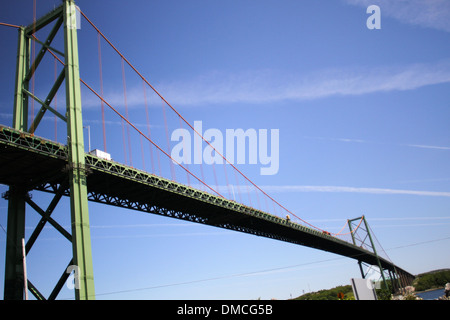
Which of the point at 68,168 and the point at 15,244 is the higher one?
the point at 68,168

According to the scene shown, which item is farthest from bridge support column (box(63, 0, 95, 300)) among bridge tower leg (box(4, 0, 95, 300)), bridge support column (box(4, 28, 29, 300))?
bridge support column (box(4, 28, 29, 300))

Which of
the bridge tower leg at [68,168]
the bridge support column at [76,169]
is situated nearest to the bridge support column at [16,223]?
the bridge tower leg at [68,168]

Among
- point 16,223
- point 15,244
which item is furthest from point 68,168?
point 15,244

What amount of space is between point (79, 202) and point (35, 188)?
6.02 m

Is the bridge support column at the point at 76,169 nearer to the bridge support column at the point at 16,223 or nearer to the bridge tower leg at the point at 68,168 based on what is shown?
the bridge tower leg at the point at 68,168

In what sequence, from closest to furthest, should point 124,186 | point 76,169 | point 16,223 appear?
point 76,169
point 16,223
point 124,186

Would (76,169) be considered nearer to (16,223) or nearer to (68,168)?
(68,168)

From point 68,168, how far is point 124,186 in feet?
26.7

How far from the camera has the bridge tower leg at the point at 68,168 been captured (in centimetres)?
2194

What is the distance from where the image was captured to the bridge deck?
78.8 ft

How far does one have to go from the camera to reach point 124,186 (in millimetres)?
31828

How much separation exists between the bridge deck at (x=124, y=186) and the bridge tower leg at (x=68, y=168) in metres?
1.18
